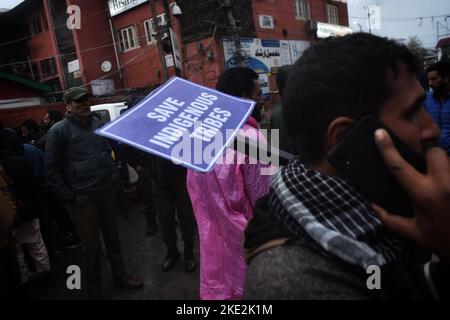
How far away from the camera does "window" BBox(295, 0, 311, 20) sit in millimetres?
22244

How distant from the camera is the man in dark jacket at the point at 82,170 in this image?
2961mm

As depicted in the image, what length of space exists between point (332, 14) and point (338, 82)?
29.0 metres

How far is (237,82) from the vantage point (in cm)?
224

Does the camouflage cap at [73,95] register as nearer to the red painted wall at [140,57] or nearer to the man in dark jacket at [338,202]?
the man in dark jacket at [338,202]

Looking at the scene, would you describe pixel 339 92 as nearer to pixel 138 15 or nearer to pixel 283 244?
pixel 283 244

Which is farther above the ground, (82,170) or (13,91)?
(13,91)

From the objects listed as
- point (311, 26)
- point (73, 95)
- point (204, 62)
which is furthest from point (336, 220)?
point (311, 26)

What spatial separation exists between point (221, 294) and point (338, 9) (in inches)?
1162

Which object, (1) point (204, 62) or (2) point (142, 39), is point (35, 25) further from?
(1) point (204, 62)

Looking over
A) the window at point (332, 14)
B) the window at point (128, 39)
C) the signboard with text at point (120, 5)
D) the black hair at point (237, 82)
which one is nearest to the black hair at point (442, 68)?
the black hair at point (237, 82)

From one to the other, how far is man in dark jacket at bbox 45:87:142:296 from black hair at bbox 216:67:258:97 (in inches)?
56.8

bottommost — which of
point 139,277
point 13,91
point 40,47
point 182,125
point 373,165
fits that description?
point 139,277

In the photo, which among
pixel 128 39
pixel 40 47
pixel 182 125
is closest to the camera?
pixel 182 125

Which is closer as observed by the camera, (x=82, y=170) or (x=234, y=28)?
(x=82, y=170)
